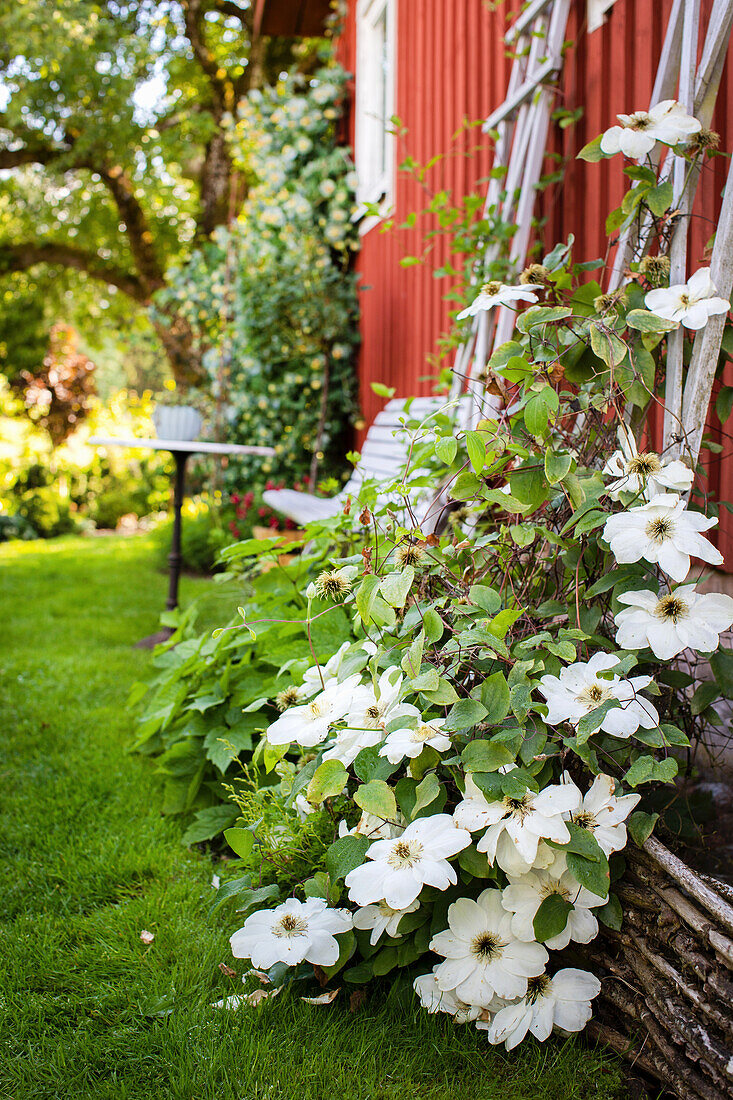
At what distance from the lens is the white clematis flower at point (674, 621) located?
1154 mm

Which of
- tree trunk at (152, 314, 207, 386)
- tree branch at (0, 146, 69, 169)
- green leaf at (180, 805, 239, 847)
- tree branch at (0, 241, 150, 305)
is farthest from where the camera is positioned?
tree branch at (0, 241, 150, 305)

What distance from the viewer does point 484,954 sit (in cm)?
119

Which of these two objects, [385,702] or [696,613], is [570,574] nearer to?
[696,613]

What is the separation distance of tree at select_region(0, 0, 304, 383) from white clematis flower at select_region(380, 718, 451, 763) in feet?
23.4

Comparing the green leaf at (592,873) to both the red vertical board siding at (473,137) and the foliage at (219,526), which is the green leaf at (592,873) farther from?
the foliage at (219,526)

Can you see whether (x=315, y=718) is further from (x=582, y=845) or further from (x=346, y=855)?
(x=582, y=845)

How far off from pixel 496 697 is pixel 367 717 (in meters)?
0.23

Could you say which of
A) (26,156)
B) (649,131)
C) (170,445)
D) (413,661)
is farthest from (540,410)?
(26,156)

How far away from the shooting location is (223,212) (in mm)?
8758

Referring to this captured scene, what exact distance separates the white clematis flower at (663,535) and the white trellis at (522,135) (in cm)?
119

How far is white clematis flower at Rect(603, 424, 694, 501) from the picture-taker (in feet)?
3.97

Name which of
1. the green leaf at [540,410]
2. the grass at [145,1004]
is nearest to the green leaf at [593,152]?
the green leaf at [540,410]

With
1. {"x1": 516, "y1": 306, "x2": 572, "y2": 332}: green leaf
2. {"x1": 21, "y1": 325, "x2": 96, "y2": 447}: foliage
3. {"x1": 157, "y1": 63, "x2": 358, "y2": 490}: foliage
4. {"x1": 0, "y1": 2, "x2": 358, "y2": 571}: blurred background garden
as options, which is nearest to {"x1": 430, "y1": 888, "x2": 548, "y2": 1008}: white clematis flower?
{"x1": 516, "y1": 306, "x2": 572, "y2": 332}: green leaf

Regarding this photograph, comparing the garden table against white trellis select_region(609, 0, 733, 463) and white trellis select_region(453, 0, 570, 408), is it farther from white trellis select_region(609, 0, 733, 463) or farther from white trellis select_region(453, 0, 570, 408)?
white trellis select_region(609, 0, 733, 463)
